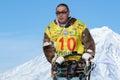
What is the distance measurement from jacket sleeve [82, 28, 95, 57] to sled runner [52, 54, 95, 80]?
25 centimetres

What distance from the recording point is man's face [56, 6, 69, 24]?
37.7 ft

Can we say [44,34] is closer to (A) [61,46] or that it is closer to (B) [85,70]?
(A) [61,46]

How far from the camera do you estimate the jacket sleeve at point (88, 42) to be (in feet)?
37.9

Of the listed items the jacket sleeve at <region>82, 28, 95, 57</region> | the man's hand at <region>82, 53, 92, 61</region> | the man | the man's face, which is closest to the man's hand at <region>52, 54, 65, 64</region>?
the man

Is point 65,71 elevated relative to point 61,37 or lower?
lower

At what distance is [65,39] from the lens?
11.6 metres

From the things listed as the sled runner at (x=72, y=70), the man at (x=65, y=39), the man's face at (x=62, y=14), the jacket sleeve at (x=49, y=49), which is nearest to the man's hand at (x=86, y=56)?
the man at (x=65, y=39)

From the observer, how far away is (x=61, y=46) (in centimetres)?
1159

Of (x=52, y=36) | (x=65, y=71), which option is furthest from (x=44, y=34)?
(x=65, y=71)

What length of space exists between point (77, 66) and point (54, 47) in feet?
2.12

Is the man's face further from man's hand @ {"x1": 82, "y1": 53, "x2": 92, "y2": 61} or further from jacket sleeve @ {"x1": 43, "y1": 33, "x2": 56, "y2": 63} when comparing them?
man's hand @ {"x1": 82, "y1": 53, "x2": 92, "y2": 61}

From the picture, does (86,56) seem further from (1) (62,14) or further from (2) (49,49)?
(1) (62,14)

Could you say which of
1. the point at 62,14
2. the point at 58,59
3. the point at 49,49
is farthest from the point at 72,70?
the point at 62,14

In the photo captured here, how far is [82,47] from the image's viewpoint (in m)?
11.7
